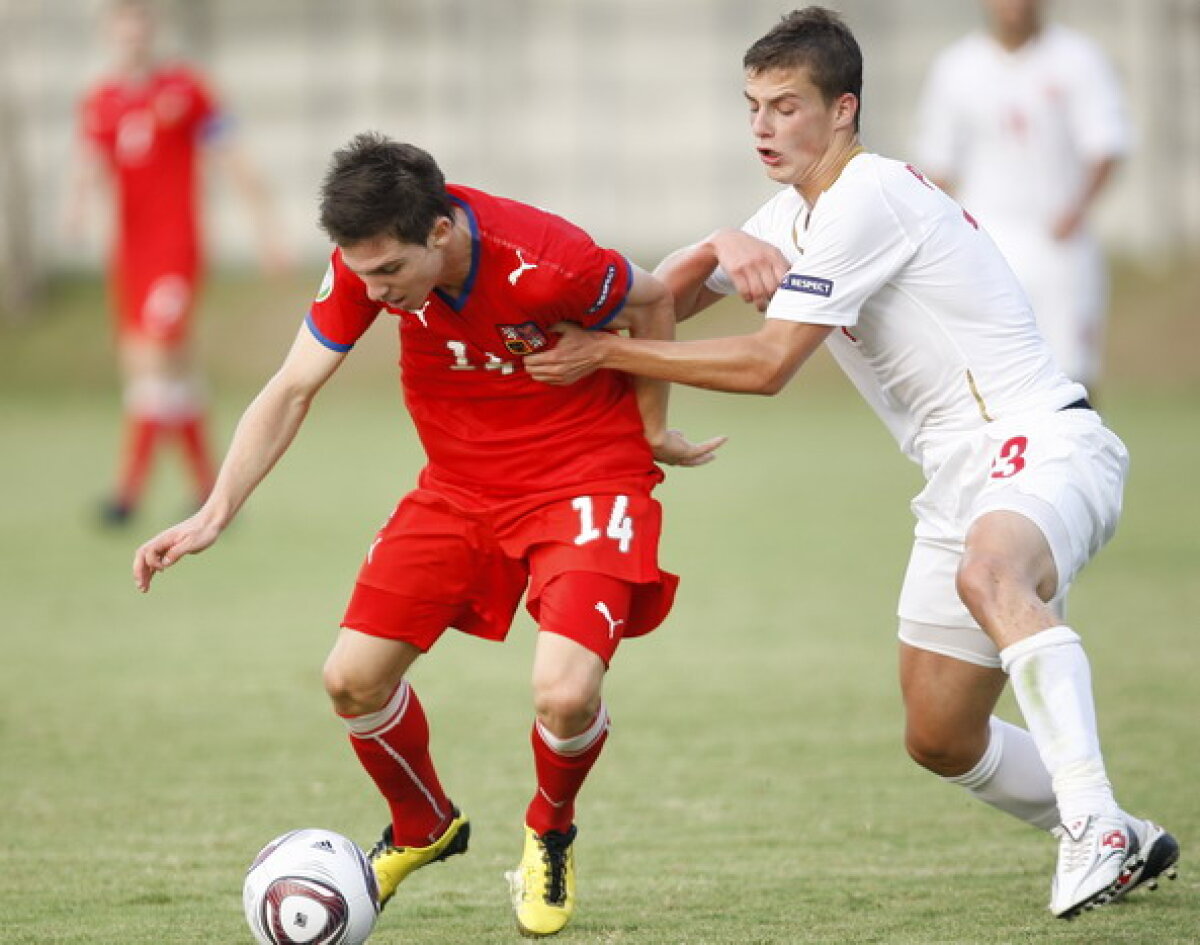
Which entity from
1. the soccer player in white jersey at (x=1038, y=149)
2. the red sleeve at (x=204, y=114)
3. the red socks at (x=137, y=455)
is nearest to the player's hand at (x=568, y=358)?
the soccer player in white jersey at (x=1038, y=149)

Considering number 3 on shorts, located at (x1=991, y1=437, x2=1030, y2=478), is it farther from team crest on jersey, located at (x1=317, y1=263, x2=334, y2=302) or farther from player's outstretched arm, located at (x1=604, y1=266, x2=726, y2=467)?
team crest on jersey, located at (x1=317, y1=263, x2=334, y2=302)

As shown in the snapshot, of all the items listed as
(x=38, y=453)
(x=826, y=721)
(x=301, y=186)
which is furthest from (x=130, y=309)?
(x=301, y=186)

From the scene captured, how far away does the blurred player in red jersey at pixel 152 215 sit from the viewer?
1133cm

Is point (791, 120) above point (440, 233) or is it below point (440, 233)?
above

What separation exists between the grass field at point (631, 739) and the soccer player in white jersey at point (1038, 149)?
139 cm

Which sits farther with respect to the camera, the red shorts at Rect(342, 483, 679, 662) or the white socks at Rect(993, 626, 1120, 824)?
the red shorts at Rect(342, 483, 679, 662)

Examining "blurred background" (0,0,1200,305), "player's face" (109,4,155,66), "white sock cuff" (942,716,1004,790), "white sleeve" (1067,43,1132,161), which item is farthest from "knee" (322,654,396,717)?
"blurred background" (0,0,1200,305)

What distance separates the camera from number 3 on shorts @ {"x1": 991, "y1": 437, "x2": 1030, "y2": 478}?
169 inches

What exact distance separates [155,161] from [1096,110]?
578cm

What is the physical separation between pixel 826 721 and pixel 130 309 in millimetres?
6514

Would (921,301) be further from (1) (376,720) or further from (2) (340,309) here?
(1) (376,720)

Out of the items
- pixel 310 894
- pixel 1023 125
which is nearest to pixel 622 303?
pixel 310 894

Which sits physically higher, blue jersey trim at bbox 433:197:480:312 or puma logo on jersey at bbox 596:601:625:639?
blue jersey trim at bbox 433:197:480:312

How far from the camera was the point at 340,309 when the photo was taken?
4492 millimetres
